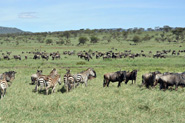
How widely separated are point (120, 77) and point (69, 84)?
362 centimetres

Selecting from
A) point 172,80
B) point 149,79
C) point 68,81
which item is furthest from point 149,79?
point 68,81

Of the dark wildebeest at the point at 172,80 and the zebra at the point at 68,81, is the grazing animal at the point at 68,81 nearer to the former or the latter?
the zebra at the point at 68,81

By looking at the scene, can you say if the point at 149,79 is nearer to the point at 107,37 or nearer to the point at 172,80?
the point at 172,80

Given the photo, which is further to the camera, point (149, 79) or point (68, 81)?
point (149, 79)

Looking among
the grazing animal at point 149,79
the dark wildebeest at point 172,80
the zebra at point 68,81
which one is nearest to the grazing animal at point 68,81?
the zebra at point 68,81

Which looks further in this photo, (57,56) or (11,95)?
(57,56)

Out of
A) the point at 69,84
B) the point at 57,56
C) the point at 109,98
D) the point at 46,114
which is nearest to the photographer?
the point at 46,114

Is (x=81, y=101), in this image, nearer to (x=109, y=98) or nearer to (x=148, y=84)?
(x=109, y=98)

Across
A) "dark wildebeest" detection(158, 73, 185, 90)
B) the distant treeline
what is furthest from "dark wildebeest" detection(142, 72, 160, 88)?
the distant treeline

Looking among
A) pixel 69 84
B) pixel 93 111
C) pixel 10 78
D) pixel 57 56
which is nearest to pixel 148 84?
pixel 69 84

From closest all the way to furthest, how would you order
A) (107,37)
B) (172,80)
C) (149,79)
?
Result: 1. (172,80)
2. (149,79)
3. (107,37)

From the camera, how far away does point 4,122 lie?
8211 millimetres

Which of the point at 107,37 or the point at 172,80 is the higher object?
the point at 107,37

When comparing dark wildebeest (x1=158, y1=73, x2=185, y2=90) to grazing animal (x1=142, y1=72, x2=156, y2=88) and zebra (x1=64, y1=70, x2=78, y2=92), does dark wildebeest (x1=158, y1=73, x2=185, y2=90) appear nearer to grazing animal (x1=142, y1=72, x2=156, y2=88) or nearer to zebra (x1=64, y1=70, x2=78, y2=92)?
grazing animal (x1=142, y1=72, x2=156, y2=88)
